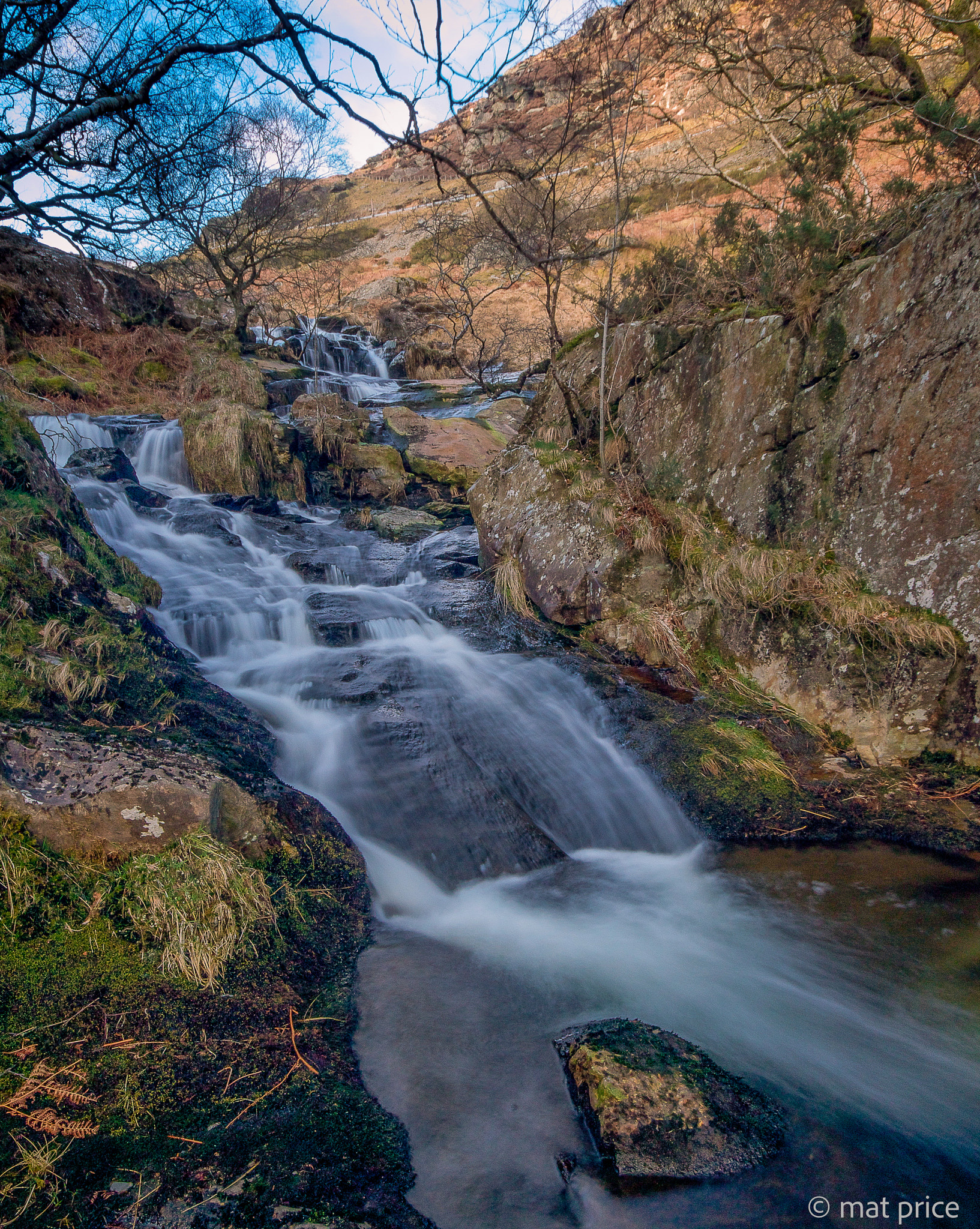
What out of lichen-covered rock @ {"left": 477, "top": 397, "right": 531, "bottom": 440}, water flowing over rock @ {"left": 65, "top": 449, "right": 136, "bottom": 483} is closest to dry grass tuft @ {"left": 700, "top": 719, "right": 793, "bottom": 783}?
water flowing over rock @ {"left": 65, "top": 449, "right": 136, "bottom": 483}

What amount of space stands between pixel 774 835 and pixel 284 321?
25772mm

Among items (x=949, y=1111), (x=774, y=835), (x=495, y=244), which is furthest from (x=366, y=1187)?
(x=495, y=244)

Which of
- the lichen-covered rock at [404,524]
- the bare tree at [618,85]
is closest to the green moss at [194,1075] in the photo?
the bare tree at [618,85]

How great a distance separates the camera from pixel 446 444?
44.1 ft

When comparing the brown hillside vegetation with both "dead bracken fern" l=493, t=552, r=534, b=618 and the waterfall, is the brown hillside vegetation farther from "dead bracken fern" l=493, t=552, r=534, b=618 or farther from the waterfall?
the waterfall

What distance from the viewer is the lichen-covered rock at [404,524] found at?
34.9 ft

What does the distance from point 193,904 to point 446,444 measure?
1200 centimetres

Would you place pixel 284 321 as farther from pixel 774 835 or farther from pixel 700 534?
pixel 774 835

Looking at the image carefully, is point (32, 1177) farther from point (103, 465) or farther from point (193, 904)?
point (103, 465)

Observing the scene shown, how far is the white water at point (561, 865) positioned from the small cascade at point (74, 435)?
14.5ft

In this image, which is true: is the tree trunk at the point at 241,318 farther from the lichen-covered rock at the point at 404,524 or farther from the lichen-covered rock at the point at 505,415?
the lichen-covered rock at the point at 404,524

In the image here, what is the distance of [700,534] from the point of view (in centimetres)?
615

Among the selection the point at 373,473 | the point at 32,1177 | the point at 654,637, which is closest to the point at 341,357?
the point at 373,473

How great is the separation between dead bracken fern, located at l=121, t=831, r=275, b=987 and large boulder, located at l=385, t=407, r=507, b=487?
9.77m
